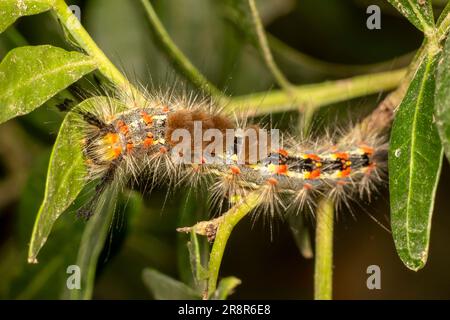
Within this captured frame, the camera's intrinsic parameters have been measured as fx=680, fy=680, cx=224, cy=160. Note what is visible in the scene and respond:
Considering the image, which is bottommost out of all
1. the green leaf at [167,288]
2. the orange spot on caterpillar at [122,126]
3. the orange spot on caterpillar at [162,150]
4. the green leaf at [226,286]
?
the green leaf at [226,286]

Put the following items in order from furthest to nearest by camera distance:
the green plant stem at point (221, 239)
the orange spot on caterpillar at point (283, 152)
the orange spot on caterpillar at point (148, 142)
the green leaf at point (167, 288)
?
1. the orange spot on caterpillar at point (283, 152)
2. the orange spot on caterpillar at point (148, 142)
3. the green leaf at point (167, 288)
4. the green plant stem at point (221, 239)

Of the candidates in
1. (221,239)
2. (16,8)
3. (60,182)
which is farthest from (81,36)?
(221,239)

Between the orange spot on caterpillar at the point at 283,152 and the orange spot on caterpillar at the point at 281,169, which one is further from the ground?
the orange spot on caterpillar at the point at 283,152

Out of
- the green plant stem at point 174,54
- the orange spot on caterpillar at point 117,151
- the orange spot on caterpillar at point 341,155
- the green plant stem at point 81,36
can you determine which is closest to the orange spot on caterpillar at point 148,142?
the orange spot on caterpillar at point 117,151

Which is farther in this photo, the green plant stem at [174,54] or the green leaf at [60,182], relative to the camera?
the green plant stem at [174,54]

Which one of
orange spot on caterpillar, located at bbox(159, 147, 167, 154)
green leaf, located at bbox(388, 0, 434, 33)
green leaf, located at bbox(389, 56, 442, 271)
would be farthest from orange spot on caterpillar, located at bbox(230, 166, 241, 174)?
green leaf, located at bbox(388, 0, 434, 33)

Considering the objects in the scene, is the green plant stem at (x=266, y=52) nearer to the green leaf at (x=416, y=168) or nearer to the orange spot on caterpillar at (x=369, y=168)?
the orange spot on caterpillar at (x=369, y=168)

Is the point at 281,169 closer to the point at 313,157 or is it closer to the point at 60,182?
the point at 313,157

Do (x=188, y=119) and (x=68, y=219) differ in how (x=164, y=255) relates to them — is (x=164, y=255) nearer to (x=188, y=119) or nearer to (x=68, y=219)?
(x=68, y=219)
